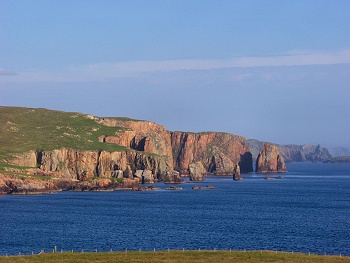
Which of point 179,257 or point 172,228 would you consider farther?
point 172,228

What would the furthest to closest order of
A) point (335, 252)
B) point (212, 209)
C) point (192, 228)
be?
point (212, 209) < point (192, 228) < point (335, 252)

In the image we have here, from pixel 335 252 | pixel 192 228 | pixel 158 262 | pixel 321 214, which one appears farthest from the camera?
pixel 321 214

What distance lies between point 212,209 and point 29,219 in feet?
→ 180

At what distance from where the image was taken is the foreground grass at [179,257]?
8781 centimetres

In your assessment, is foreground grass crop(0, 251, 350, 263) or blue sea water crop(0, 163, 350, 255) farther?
blue sea water crop(0, 163, 350, 255)

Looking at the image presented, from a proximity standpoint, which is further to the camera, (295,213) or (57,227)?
(295,213)

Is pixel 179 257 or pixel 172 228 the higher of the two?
pixel 172 228

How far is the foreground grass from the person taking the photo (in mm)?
87812

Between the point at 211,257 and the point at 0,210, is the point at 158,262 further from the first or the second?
the point at 0,210

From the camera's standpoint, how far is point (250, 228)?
146 m

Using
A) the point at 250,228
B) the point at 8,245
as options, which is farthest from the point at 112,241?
the point at 250,228

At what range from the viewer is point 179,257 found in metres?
90.0

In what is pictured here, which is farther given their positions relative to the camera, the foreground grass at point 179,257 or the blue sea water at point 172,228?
the blue sea water at point 172,228

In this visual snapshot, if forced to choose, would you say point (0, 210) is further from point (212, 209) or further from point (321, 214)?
point (321, 214)
